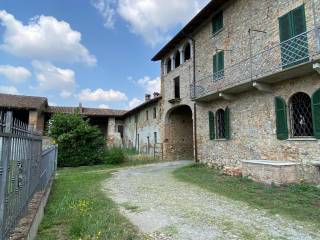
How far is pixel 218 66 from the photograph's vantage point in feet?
41.0

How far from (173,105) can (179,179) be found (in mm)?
7810

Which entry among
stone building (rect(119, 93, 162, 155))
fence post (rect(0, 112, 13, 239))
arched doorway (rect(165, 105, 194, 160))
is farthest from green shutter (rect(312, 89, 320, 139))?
stone building (rect(119, 93, 162, 155))

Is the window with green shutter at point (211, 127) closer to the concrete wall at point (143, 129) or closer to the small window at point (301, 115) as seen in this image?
the small window at point (301, 115)

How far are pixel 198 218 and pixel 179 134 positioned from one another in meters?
13.7

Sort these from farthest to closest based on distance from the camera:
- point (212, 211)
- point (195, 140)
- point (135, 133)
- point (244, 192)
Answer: point (135, 133) → point (195, 140) → point (244, 192) → point (212, 211)

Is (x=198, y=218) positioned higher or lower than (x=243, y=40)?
lower

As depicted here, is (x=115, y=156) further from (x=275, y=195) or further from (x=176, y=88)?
(x=275, y=195)

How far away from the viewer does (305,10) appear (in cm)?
807

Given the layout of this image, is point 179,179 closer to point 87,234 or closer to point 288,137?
point 288,137

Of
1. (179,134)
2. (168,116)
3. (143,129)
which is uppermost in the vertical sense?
(168,116)

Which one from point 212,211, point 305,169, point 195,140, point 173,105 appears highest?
point 173,105

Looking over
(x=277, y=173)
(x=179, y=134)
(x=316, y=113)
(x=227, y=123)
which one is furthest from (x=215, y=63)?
(x=179, y=134)

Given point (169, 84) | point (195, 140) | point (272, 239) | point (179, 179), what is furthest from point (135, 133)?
point (272, 239)

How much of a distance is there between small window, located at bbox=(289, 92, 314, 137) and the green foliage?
40.3 feet
